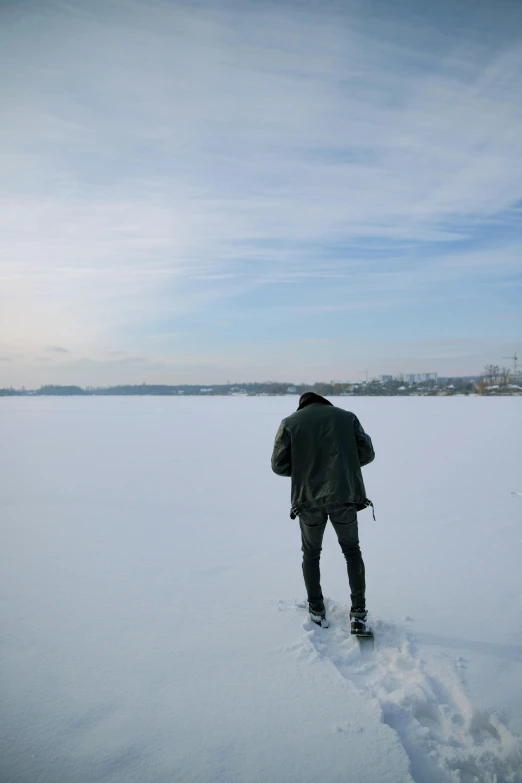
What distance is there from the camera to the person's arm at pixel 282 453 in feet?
10.3

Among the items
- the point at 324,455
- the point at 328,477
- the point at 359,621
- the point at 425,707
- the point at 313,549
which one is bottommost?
the point at 425,707

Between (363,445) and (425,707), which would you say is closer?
(425,707)

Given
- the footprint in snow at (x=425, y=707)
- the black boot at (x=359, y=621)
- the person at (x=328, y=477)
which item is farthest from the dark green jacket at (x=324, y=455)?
the footprint in snow at (x=425, y=707)

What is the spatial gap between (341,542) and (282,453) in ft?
2.35

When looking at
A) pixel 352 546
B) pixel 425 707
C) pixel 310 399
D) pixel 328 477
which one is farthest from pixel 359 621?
pixel 310 399

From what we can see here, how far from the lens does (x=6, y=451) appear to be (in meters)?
12.1

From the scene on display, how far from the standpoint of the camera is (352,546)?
10.1 ft

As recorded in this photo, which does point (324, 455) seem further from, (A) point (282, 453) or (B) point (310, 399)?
(B) point (310, 399)

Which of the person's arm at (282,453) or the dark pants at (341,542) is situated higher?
the person's arm at (282,453)

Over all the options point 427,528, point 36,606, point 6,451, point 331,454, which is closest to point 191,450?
point 6,451

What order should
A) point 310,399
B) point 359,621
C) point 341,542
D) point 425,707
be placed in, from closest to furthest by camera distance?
point 425,707 < point 359,621 < point 341,542 < point 310,399

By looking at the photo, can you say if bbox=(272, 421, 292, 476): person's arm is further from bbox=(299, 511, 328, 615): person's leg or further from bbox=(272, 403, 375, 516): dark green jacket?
bbox=(299, 511, 328, 615): person's leg

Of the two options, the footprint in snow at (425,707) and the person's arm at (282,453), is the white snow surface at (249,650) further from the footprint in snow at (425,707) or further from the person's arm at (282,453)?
the person's arm at (282,453)

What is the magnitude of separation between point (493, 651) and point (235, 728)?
172 centimetres
